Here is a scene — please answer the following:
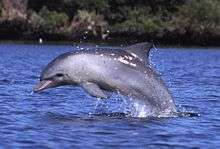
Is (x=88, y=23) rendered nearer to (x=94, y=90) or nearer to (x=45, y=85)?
(x=45, y=85)

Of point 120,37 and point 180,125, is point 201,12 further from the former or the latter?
point 180,125

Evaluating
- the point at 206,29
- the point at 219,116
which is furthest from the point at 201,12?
the point at 219,116

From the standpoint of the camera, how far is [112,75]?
871 inches

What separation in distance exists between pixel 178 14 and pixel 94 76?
105 m

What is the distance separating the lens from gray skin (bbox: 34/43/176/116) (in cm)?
2211

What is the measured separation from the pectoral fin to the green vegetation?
316ft

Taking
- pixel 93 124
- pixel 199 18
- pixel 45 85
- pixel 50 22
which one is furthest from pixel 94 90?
pixel 199 18

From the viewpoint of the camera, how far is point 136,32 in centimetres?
12294

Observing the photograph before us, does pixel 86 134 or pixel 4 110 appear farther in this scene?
pixel 4 110

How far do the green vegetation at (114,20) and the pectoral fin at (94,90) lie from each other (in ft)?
316

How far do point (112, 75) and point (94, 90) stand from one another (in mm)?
763

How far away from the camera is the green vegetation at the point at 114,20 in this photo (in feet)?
396

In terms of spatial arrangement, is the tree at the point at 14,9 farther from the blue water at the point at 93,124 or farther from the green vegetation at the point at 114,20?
the blue water at the point at 93,124

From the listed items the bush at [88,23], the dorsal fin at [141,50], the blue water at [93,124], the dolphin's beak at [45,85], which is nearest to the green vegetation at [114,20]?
the bush at [88,23]
